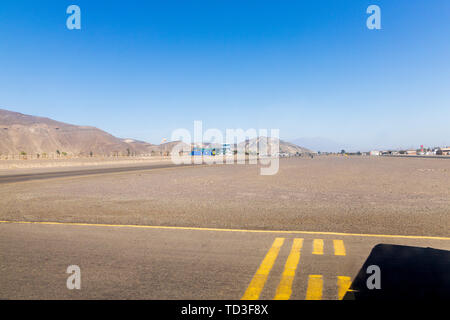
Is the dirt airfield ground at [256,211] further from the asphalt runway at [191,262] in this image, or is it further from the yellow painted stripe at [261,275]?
the yellow painted stripe at [261,275]

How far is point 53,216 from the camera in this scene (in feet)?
32.5

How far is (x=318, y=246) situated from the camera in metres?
6.43

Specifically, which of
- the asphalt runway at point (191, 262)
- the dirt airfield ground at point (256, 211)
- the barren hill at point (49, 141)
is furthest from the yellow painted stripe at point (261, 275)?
the barren hill at point (49, 141)

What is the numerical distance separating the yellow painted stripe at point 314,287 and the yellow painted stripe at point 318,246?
1.31 meters

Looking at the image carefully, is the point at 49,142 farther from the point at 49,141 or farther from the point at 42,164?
the point at 42,164

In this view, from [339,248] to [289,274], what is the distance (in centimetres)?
193

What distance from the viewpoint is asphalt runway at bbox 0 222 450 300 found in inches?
170

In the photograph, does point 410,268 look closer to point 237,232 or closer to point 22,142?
point 237,232

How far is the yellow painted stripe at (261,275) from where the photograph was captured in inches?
165

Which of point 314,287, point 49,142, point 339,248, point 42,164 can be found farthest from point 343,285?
point 49,142

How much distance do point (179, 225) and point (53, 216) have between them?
14.8ft

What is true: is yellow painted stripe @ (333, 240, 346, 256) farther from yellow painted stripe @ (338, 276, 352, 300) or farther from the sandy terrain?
the sandy terrain

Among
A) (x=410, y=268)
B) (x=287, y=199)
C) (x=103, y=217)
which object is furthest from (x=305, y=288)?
(x=287, y=199)

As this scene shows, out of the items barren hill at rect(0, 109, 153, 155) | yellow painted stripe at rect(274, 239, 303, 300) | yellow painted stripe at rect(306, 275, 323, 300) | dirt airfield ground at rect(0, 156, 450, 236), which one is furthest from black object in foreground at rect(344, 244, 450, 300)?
barren hill at rect(0, 109, 153, 155)
